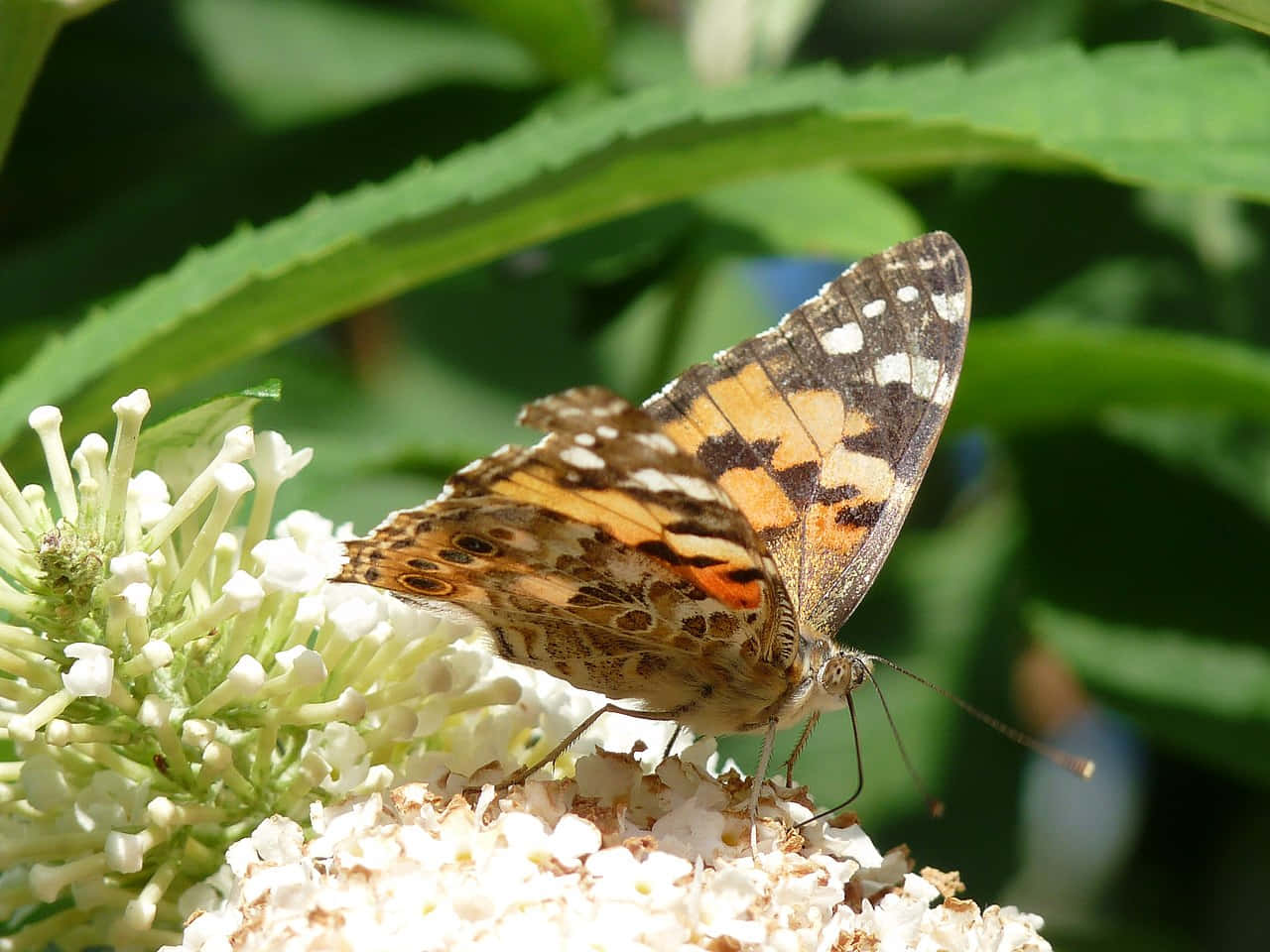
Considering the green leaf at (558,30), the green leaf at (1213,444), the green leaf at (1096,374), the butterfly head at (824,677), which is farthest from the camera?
the green leaf at (1213,444)

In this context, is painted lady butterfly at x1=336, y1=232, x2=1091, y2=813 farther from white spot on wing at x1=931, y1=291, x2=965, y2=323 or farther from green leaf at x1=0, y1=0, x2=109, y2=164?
green leaf at x1=0, y1=0, x2=109, y2=164

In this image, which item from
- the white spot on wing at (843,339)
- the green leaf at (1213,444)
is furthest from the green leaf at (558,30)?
the green leaf at (1213,444)

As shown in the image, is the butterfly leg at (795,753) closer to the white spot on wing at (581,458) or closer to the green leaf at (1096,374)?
the white spot on wing at (581,458)

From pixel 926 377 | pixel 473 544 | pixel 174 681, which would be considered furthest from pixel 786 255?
pixel 174 681

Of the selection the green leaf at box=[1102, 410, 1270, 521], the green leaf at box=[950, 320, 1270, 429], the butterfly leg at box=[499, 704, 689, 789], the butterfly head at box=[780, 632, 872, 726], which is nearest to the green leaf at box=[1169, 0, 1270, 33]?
the butterfly head at box=[780, 632, 872, 726]

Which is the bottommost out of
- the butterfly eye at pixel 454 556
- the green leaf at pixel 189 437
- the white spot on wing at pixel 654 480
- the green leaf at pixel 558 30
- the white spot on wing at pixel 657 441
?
the butterfly eye at pixel 454 556

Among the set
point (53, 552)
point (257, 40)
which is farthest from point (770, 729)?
point (257, 40)

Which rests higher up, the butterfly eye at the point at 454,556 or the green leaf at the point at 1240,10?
the green leaf at the point at 1240,10

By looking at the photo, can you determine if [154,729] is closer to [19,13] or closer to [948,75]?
[19,13]
